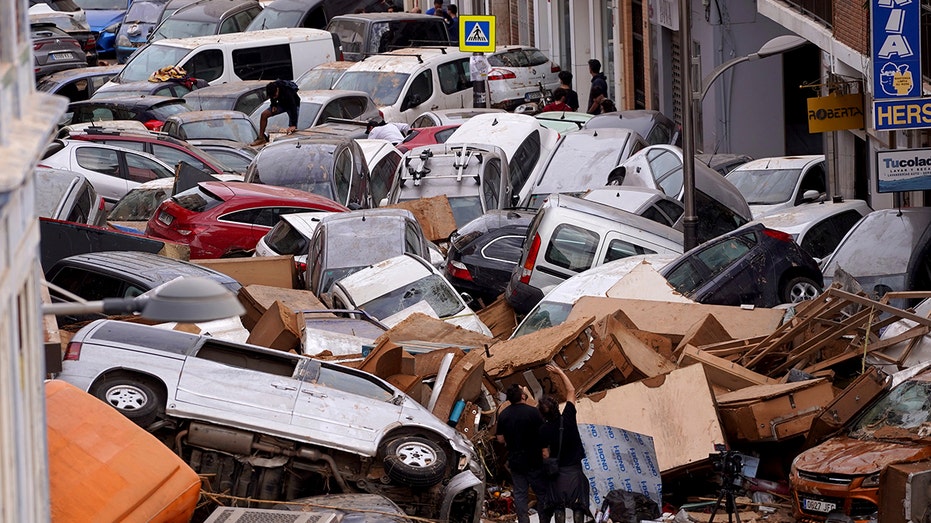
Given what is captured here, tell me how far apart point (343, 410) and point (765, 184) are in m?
11.2

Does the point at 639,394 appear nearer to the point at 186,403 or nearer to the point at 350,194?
the point at 186,403

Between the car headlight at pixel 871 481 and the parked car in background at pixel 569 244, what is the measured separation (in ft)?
18.6

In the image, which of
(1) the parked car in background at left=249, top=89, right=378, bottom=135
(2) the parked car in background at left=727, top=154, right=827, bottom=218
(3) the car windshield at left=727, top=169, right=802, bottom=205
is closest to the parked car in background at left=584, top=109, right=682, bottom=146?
(2) the parked car in background at left=727, top=154, right=827, bottom=218

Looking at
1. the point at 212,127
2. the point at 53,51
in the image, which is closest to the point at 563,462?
the point at 212,127

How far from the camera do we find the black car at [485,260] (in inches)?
641

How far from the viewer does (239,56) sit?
3086 cm

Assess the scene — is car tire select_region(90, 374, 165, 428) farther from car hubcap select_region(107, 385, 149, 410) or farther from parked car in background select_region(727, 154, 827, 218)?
parked car in background select_region(727, 154, 827, 218)

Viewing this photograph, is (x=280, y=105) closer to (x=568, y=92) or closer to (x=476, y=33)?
(x=476, y=33)

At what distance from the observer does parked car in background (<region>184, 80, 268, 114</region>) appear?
26.9 metres

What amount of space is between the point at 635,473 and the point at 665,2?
2105 centimetres

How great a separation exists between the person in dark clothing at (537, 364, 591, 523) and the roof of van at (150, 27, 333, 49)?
2239 centimetres

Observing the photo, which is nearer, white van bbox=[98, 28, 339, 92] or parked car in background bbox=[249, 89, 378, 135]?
parked car in background bbox=[249, 89, 378, 135]

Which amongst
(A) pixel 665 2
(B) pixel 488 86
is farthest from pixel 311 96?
(A) pixel 665 2

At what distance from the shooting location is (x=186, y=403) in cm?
937
